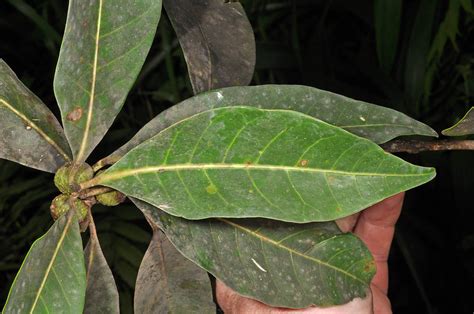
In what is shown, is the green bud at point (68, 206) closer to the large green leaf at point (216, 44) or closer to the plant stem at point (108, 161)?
the plant stem at point (108, 161)

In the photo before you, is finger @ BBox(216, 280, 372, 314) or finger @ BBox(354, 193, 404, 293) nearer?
finger @ BBox(216, 280, 372, 314)

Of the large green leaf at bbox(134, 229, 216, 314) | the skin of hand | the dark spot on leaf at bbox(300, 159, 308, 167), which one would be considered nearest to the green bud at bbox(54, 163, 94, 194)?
the large green leaf at bbox(134, 229, 216, 314)

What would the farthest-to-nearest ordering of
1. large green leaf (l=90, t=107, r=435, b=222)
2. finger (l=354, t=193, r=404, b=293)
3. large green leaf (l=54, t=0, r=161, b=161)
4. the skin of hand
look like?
finger (l=354, t=193, r=404, b=293), the skin of hand, large green leaf (l=54, t=0, r=161, b=161), large green leaf (l=90, t=107, r=435, b=222)

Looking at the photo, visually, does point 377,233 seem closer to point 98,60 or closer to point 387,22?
point 387,22

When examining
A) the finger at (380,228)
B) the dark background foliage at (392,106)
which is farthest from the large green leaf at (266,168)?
the dark background foliage at (392,106)

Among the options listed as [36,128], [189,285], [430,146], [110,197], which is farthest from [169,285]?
[430,146]

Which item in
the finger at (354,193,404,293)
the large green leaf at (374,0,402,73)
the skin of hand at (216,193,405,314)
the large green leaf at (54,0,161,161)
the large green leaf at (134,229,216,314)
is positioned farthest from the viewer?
the large green leaf at (374,0,402,73)

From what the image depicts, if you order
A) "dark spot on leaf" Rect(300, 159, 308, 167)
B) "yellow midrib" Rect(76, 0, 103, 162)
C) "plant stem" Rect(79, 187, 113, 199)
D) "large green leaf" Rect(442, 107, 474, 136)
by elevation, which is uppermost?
"yellow midrib" Rect(76, 0, 103, 162)

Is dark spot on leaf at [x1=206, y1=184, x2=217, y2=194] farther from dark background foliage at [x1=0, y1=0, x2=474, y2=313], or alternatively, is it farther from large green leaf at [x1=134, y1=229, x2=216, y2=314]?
dark background foliage at [x1=0, y1=0, x2=474, y2=313]
